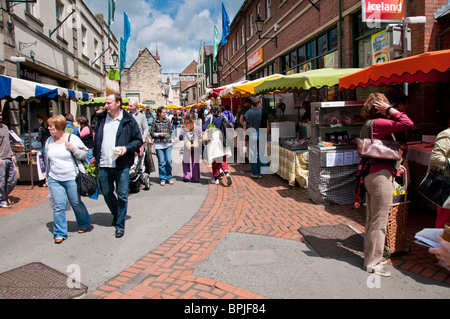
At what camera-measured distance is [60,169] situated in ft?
15.3

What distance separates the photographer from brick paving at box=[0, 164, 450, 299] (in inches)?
133

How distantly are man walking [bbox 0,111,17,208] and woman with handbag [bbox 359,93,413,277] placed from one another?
631cm

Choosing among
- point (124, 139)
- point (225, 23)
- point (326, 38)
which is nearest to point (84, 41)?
point (225, 23)

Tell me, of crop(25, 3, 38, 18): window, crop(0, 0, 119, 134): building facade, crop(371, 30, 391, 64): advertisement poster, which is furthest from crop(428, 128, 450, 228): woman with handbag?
A: crop(25, 3, 38, 18): window

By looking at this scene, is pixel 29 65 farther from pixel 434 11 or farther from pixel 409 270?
pixel 409 270

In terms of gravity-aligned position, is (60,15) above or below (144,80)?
below

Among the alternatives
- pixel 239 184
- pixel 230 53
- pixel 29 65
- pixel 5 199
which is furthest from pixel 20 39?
pixel 230 53

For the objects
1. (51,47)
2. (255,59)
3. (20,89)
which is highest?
(255,59)

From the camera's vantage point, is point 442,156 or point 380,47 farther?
point 380,47

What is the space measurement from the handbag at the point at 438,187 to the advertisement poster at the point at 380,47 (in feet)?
18.0

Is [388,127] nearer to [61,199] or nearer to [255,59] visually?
[61,199]

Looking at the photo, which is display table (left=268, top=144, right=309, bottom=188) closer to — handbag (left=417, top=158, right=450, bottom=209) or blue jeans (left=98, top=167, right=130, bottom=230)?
handbag (left=417, top=158, right=450, bottom=209)

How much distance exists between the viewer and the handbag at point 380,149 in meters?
3.44

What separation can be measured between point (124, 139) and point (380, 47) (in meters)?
7.04
